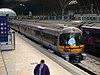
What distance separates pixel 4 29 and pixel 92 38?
8181mm

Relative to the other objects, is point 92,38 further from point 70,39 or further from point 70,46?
point 70,46

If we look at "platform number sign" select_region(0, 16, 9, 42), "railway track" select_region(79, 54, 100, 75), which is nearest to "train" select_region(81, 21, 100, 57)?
"railway track" select_region(79, 54, 100, 75)

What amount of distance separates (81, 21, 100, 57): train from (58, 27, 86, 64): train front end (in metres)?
4.02

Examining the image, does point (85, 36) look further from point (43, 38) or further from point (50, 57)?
point (50, 57)

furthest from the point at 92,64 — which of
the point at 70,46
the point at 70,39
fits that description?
the point at 70,39

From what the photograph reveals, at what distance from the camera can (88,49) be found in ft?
90.2

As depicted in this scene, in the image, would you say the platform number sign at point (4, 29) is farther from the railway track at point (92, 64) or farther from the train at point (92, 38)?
the train at point (92, 38)

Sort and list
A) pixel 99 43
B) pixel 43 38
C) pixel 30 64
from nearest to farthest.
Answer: pixel 30 64
pixel 99 43
pixel 43 38

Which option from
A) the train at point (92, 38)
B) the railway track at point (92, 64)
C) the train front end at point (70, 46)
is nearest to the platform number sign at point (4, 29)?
the train front end at point (70, 46)

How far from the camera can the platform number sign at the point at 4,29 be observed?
24.5m

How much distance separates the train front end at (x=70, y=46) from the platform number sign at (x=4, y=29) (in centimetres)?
664

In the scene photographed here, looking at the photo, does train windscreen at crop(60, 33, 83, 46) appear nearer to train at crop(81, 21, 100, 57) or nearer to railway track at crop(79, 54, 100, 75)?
railway track at crop(79, 54, 100, 75)

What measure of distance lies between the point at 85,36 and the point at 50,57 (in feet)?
26.8

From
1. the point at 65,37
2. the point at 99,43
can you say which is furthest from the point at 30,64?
the point at 99,43
